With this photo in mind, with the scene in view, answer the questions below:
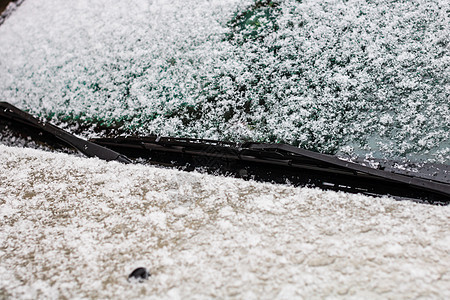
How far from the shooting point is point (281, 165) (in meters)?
1.36

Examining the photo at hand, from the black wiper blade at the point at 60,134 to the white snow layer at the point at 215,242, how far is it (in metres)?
0.18

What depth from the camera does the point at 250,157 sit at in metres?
1.41

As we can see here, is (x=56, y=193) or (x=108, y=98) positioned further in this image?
(x=108, y=98)

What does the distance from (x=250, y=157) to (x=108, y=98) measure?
96 centimetres

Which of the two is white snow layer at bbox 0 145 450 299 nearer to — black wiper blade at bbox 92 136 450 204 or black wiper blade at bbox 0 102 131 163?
black wiper blade at bbox 92 136 450 204

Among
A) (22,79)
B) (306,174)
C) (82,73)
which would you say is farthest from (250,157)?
(22,79)

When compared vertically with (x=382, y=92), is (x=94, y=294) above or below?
below

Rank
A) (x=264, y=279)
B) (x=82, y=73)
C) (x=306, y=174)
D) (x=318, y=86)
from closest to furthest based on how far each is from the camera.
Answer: (x=264, y=279)
(x=306, y=174)
(x=318, y=86)
(x=82, y=73)

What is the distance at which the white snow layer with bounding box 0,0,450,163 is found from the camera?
52.0 inches

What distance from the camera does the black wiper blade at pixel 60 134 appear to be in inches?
63.7

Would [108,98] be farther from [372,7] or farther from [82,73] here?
[372,7]

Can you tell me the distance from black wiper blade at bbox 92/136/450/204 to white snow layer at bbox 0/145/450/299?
2.7 inches

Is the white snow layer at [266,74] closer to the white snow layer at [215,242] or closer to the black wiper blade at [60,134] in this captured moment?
the black wiper blade at [60,134]

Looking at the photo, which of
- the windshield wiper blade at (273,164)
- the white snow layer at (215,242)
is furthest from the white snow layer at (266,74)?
the white snow layer at (215,242)
